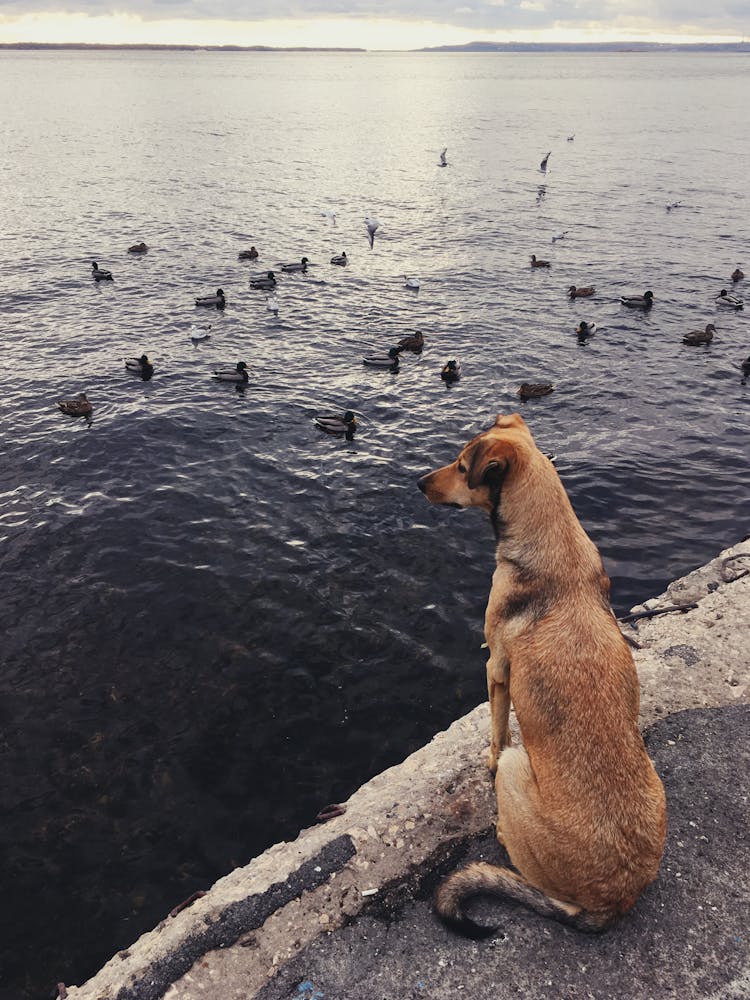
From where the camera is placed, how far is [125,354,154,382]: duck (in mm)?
21125

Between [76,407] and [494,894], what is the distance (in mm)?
17874

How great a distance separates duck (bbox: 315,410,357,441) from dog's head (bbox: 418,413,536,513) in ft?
39.6

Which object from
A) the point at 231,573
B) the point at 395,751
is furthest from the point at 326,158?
the point at 395,751

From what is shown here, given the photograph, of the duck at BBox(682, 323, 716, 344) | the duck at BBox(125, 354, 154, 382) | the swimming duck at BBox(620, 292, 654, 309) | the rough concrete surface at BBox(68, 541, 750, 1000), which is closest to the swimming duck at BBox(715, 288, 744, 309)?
the swimming duck at BBox(620, 292, 654, 309)

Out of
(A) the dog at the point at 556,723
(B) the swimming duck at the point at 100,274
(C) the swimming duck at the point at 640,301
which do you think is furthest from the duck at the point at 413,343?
(A) the dog at the point at 556,723

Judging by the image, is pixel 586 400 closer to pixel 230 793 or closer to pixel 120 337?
pixel 230 793

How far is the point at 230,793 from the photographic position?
340 inches

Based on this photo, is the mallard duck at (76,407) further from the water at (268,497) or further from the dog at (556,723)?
the dog at (556,723)

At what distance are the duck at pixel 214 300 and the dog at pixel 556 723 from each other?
24.5 m

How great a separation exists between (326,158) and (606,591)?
3000 inches

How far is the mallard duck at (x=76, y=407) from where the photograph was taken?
18453mm

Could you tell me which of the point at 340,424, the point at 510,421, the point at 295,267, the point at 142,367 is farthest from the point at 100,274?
the point at 510,421

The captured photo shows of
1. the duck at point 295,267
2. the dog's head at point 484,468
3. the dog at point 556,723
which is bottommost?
the duck at point 295,267

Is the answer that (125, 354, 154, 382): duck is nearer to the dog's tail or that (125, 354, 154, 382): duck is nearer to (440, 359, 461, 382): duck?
(440, 359, 461, 382): duck
